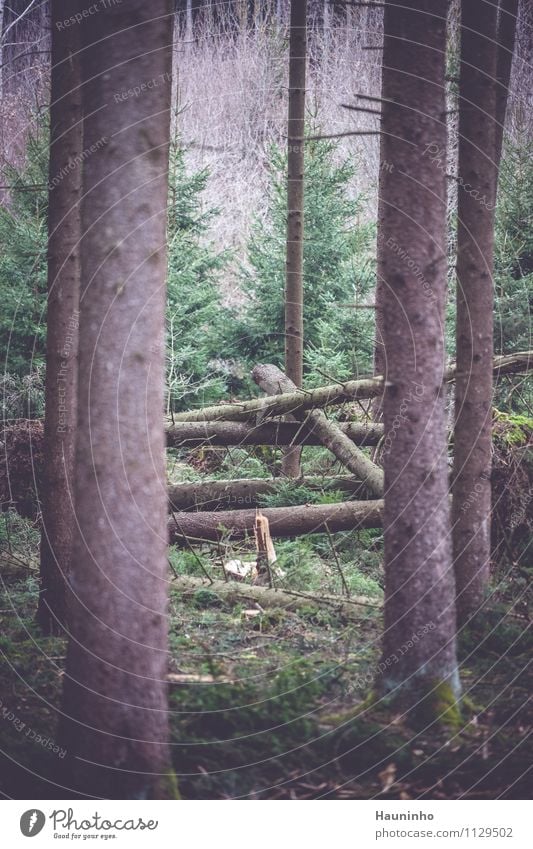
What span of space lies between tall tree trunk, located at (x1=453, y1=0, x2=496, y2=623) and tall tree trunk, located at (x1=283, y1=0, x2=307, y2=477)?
233 inches

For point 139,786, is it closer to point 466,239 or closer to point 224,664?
point 224,664

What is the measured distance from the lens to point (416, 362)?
5.41m

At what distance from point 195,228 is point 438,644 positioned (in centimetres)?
1448

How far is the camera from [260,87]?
1017 inches

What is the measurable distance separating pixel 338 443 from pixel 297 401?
0.94 meters

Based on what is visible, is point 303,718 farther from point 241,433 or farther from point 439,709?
point 241,433

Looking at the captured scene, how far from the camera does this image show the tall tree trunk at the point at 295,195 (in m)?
13.1

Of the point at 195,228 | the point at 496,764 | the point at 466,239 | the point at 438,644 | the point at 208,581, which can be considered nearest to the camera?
the point at 496,764

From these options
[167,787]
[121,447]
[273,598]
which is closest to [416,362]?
[121,447]

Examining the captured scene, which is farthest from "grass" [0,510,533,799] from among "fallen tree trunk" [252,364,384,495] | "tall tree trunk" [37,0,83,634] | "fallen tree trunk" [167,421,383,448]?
"fallen tree trunk" [167,421,383,448]

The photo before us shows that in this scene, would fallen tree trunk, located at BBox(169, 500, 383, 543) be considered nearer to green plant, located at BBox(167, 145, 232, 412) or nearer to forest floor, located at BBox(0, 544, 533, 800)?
forest floor, located at BBox(0, 544, 533, 800)

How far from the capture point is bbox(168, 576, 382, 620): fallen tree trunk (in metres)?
7.64

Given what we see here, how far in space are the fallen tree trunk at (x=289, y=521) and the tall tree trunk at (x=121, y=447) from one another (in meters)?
5.42

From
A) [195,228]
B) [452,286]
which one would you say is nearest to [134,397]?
[452,286]
